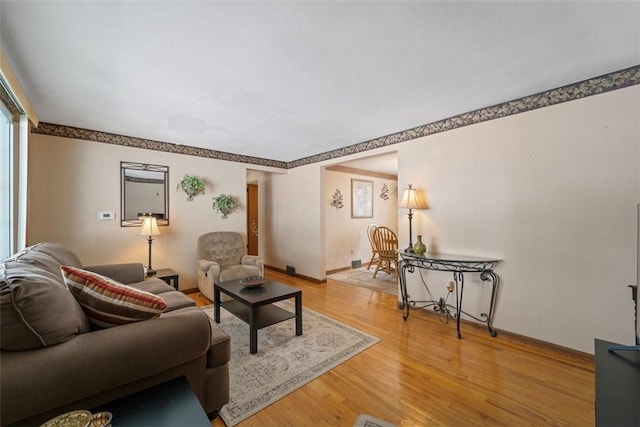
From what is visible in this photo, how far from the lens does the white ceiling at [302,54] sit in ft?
4.58

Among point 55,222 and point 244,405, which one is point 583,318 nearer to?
point 244,405

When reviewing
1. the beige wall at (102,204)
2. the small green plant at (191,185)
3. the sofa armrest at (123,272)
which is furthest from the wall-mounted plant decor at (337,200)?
the sofa armrest at (123,272)

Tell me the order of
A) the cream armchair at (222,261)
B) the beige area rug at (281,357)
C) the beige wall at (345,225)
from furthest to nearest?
1. the beige wall at (345,225)
2. the cream armchair at (222,261)
3. the beige area rug at (281,357)

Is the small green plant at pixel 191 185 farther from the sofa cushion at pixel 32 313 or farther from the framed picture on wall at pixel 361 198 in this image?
the framed picture on wall at pixel 361 198

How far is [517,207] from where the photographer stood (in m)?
2.51

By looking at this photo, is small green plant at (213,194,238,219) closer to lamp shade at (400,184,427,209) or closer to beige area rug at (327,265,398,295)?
beige area rug at (327,265,398,295)

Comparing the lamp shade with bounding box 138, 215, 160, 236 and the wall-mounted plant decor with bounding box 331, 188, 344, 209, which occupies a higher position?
the wall-mounted plant decor with bounding box 331, 188, 344, 209

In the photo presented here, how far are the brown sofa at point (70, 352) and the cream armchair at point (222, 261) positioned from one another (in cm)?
210

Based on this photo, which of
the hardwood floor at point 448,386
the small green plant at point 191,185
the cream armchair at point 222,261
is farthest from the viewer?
the small green plant at point 191,185

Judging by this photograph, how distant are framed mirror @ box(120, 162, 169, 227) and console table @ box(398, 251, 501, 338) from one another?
3.49 metres

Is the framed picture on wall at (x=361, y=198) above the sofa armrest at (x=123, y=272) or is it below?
above

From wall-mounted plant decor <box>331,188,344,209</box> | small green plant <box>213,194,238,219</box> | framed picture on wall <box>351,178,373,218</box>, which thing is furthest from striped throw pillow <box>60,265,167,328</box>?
framed picture on wall <box>351,178,373,218</box>

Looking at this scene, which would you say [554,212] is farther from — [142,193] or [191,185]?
[142,193]

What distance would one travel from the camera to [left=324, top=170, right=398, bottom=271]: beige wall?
5.32 metres
